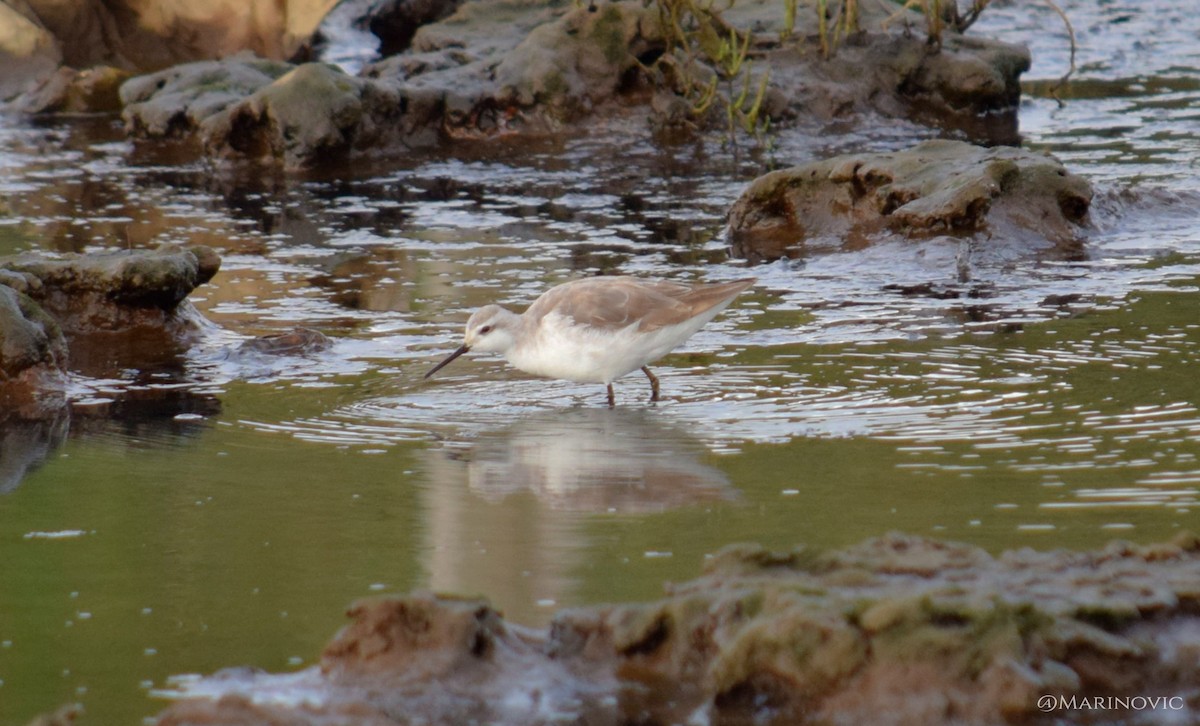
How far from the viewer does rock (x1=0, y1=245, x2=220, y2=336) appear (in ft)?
30.2

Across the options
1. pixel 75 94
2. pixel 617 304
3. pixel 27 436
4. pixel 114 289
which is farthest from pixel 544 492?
pixel 75 94

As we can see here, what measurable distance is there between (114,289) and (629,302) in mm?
3314

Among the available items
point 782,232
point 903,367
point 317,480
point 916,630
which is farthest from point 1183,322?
point 916,630

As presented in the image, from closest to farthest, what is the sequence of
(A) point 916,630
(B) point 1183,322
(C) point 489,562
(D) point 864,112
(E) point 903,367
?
1. (A) point 916,630
2. (C) point 489,562
3. (E) point 903,367
4. (B) point 1183,322
5. (D) point 864,112

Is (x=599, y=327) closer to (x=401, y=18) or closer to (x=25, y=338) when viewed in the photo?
(x=25, y=338)

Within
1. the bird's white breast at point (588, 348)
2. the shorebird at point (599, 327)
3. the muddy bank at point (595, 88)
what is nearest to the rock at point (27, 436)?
the shorebird at point (599, 327)

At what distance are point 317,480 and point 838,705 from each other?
10.1 feet

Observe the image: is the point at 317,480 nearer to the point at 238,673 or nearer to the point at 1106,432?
the point at 238,673

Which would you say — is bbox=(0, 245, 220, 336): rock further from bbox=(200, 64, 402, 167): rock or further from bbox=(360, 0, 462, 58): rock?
bbox=(360, 0, 462, 58): rock

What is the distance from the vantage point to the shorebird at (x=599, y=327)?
7.57 m

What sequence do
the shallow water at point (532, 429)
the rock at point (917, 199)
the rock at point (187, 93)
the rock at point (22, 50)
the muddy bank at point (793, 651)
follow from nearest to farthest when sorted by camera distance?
the muddy bank at point (793, 651)
the shallow water at point (532, 429)
the rock at point (917, 199)
the rock at point (187, 93)
the rock at point (22, 50)

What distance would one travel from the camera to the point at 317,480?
6430mm

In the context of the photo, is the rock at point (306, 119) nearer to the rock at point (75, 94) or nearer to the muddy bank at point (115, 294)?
the rock at point (75, 94)

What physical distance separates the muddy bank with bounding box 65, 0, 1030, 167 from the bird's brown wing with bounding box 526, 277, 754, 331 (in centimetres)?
778
